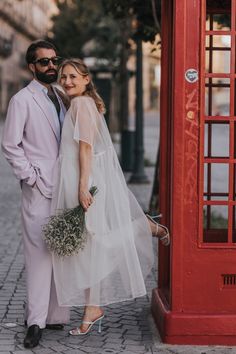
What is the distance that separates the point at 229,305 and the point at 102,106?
61.2 inches

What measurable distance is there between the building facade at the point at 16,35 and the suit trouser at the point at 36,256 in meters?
47.4

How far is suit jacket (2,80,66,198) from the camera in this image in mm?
4902

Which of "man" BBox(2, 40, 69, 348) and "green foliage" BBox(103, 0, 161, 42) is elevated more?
"green foliage" BBox(103, 0, 161, 42)

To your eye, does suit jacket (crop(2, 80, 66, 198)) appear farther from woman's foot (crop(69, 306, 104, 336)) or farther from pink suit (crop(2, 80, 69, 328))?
woman's foot (crop(69, 306, 104, 336))

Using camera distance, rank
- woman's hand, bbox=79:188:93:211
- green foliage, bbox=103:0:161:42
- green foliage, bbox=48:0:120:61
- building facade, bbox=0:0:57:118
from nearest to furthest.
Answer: woman's hand, bbox=79:188:93:211
green foliage, bbox=103:0:161:42
green foliage, bbox=48:0:120:61
building facade, bbox=0:0:57:118

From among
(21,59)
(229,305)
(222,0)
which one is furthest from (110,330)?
(21,59)

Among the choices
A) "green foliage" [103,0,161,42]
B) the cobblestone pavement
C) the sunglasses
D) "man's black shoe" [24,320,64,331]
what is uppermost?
"green foliage" [103,0,161,42]

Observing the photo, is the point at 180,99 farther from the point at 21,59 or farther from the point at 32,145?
the point at 21,59

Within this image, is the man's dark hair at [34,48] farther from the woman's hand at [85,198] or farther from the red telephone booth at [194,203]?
the woman's hand at [85,198]

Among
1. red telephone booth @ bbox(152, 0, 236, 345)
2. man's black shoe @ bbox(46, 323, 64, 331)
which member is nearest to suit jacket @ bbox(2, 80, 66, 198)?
red telephone booth @ bbox(152, 0, 236, 345)

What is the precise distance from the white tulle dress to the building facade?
47.4 meters

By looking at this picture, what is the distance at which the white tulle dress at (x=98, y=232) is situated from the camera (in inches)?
192

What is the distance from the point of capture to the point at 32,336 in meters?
4.90

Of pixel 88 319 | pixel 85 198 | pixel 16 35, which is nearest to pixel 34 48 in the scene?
pixel 85 198
